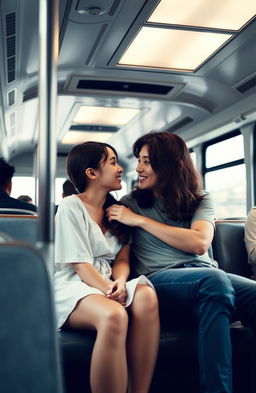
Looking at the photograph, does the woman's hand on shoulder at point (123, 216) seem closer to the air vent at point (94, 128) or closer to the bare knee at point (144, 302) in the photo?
the bare knee at point (144, 302)

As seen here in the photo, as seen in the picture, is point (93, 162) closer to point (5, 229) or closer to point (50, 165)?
point (5, 229)

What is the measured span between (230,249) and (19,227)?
4.26 ft

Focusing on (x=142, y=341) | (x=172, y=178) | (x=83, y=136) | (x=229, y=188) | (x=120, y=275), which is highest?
(x=83, y=136)

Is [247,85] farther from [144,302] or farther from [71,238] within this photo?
[144,302]

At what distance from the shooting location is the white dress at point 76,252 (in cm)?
195

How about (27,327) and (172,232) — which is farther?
(172,232)

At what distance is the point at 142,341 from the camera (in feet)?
6.04

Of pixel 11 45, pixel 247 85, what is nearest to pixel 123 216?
pixel 11 45

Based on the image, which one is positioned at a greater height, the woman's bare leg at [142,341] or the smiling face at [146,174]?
the smiling face at [146,174]

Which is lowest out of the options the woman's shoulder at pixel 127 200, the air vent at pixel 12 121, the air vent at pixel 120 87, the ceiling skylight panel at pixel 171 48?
the woman's shoulder at pixel 127 200

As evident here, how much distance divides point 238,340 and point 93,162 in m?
1.08

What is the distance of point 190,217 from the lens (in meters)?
2.37

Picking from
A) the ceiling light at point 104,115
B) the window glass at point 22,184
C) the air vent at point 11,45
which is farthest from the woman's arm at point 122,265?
the window glass at point 22,184

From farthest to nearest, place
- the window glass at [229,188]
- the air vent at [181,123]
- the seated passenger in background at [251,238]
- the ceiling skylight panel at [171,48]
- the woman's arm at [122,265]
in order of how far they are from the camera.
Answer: the air vent at [181,123] → the window glass at [229,188] → the ceiling skylight panel at [171,48] → the seated passenger in background at [251,238] → the woman's arm at [122,265]
